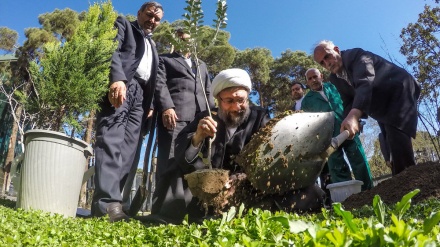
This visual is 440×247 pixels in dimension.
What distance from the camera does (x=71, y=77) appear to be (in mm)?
3959

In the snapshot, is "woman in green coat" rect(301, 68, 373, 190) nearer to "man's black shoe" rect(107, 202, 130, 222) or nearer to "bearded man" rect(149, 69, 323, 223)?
"bearded man" rect(149, 69, 323, 223)

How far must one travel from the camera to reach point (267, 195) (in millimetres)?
2678

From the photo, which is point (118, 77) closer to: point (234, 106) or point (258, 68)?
point (234, 106)

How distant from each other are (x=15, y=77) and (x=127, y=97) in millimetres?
20958

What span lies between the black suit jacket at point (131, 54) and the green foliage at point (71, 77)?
13cm

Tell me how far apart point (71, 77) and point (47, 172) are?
39.7 inches

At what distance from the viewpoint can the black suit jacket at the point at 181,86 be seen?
15.1ft

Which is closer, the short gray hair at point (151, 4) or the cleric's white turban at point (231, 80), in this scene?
the cleric's white turban at point (231, 80)

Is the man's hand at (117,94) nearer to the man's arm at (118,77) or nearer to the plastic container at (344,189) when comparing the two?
the man's arm at (118,77)

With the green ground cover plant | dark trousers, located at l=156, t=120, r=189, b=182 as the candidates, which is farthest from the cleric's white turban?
the green ground cover plant

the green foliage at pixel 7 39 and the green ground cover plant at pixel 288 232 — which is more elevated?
the green foliage at pixel 7 39

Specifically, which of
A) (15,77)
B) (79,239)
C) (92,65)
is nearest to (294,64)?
(15,77)

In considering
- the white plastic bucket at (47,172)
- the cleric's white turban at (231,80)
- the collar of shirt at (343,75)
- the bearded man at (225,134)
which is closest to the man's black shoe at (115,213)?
the bearded man at (225,134)

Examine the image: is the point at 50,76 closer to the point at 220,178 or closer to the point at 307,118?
the point at 220,178
